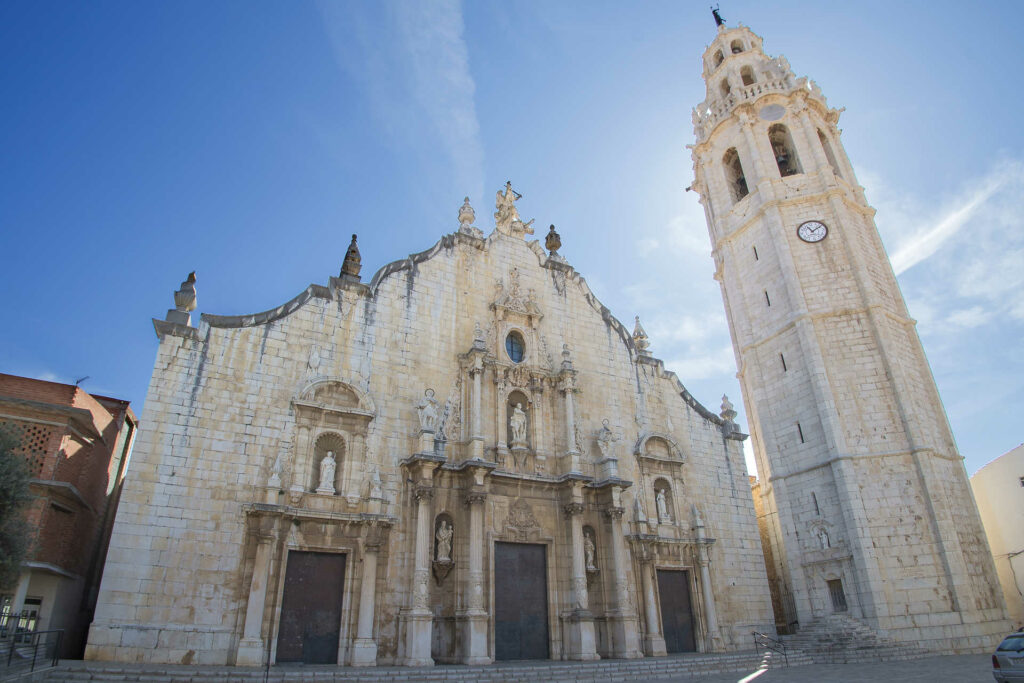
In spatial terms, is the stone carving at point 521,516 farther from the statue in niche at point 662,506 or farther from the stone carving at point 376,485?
the statue in niche at point 662,506

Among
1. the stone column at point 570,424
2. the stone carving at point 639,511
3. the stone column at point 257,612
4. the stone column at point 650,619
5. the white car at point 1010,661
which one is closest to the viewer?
the white car at point 1010,661

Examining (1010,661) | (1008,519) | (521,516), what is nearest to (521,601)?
(521,516)

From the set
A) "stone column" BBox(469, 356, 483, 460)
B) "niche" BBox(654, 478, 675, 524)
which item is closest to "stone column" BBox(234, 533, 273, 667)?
"stone column" BBox(469, 356, 483, 460)

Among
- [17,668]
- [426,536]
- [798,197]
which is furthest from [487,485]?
[798,197]

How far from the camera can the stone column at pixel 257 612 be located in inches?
454

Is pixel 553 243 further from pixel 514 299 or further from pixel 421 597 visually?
pixel 421 597

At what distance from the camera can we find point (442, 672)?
1125cm

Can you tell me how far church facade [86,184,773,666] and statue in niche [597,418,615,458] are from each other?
0.06m

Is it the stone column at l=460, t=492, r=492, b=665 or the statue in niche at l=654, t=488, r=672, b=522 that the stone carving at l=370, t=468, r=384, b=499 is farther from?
the statue in niche at l=654, t=488, r=672, b=522

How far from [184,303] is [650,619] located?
13.8 meters

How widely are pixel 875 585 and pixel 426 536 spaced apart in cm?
1303

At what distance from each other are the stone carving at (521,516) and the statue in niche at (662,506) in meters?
3.83

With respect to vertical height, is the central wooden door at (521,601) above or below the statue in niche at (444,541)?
below

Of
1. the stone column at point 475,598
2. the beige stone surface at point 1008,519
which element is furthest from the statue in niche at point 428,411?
the beige stone surface at point 1008,519
